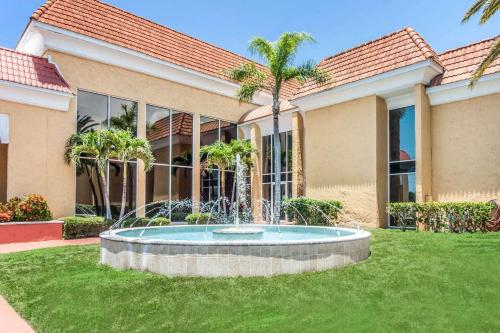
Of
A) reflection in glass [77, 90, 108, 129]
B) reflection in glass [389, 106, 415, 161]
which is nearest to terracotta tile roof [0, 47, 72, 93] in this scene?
reflection in glass [77, 90, 108, 129]

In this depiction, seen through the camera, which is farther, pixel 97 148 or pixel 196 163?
pixel 196 163

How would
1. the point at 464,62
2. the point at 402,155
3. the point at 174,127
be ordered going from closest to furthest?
1. the point at 464,62
2. the point at 402,155
3. the point at 174,127

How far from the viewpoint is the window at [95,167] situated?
18.5 m

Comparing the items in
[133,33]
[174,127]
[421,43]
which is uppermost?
[133,33]

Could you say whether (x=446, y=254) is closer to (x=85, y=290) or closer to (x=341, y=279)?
(x=341, y=279)

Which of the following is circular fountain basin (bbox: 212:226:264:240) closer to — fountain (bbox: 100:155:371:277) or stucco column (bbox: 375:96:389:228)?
fountain (bbox: 100:155:371:277)

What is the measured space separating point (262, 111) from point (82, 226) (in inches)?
492

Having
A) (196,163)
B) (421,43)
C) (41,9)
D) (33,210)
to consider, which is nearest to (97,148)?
(33,210)

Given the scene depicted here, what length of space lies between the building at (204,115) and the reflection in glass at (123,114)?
0.19 ft

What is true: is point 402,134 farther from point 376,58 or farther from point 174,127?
→ point 174,127

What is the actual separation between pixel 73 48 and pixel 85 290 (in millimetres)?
14854

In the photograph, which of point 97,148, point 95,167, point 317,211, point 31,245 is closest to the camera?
point 31,245

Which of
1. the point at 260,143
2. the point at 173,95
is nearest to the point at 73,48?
the point at 173,95

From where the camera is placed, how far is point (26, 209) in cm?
1526
